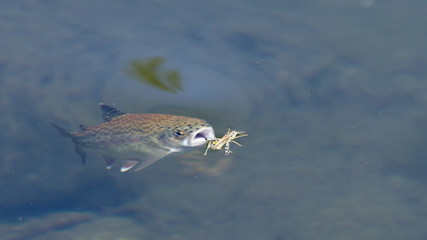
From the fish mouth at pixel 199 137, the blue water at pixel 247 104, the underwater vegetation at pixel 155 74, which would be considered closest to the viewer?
the fish mouth at pixel 199 137

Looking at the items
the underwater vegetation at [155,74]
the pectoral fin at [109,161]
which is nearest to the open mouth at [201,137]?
the underwater vegetation at [155,74]

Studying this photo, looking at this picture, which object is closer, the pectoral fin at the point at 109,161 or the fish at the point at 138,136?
the fish at the point at 138,136

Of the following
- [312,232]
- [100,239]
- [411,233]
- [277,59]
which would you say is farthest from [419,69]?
[100,239]

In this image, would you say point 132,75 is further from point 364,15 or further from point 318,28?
point 364,15

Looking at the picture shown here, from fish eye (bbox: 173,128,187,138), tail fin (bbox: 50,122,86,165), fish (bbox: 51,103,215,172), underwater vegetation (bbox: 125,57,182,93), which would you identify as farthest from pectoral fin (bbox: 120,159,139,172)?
underwater vegetation (bbox: 125,57,182,93)

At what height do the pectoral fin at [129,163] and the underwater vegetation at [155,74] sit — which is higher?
the underwater vegetation at [155,74]

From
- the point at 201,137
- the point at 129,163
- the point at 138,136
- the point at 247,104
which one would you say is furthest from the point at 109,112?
the point at 247,104

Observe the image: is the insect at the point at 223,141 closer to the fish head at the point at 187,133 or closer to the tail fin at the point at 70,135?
the fish head at the point at 187,133

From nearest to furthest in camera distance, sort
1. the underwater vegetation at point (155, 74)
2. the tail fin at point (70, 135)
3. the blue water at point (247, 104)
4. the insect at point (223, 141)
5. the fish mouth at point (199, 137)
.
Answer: the fish mouth at point (199, 137)
the insect at point (223, 141)
the blue water at point (247, 104)
the underwater vegetation at point (155, 74)
the tail fin at point (70, 135)

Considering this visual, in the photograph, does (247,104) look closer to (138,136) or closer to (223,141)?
(223,141)
